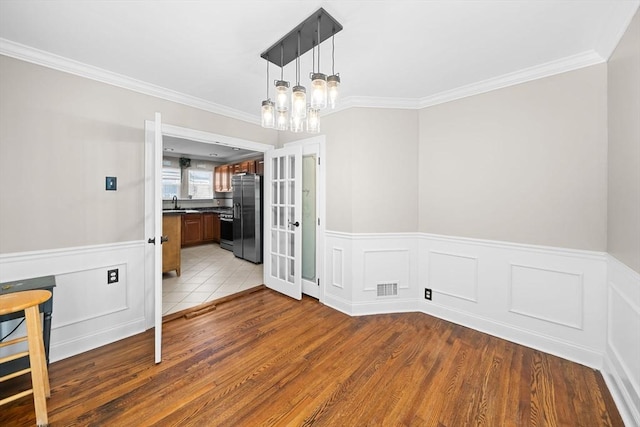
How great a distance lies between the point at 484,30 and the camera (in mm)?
1701

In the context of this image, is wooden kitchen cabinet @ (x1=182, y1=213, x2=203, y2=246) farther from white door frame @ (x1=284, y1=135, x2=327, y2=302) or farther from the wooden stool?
the wooden stool

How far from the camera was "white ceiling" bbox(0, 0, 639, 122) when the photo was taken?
1.50m

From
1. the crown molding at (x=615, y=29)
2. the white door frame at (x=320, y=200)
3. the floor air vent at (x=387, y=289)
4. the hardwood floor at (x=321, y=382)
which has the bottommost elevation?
the hardwood floor at (x=321, y=382)

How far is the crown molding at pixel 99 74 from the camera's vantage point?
1.85 meters

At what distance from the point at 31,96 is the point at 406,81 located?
10.3ft

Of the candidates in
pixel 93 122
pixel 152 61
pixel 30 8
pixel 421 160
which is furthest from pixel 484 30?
pixel 93 122

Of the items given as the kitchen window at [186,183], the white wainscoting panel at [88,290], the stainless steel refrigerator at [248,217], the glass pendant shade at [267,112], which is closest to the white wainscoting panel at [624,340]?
the glass pendant shade at [267,112]

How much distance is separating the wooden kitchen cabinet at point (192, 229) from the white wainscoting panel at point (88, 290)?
4145 millimetres

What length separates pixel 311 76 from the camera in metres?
1.52

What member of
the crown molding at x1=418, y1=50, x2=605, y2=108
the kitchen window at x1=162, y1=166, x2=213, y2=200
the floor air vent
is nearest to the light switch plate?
the floor air vent

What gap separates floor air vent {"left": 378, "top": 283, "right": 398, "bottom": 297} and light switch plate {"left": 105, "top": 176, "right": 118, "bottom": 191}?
288 cm

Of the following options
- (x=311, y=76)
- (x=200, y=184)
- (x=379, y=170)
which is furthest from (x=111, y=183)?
(x=200, y=184)

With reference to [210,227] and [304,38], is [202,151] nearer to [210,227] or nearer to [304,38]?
[210,227]

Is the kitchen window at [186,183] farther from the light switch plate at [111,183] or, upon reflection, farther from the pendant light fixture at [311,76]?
the pendant light fixture at [311,76]
